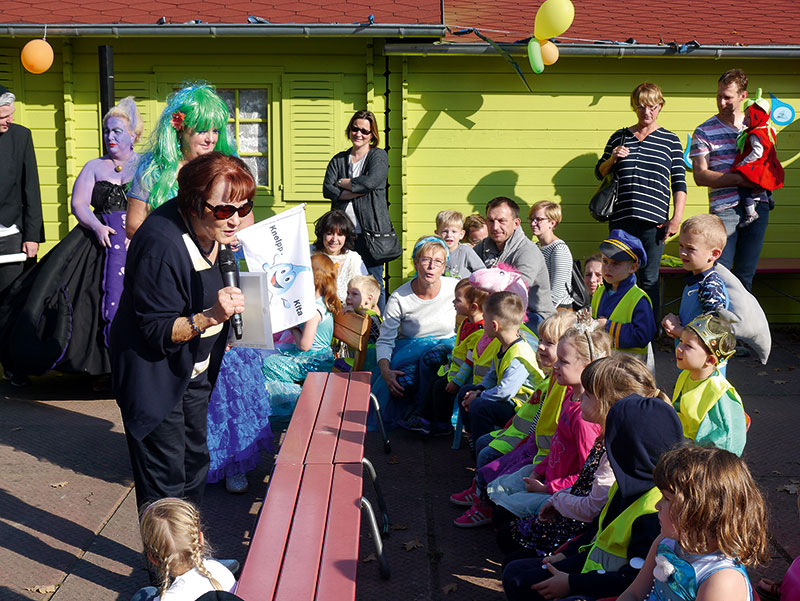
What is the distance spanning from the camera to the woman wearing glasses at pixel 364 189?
7824 millimetres

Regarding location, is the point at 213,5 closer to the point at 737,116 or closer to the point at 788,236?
the point at 737,116

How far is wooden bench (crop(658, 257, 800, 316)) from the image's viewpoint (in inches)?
336

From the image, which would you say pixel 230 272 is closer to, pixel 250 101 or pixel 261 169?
pixel 261 169

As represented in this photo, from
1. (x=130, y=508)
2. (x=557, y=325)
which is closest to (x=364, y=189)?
(x=557, y=325)

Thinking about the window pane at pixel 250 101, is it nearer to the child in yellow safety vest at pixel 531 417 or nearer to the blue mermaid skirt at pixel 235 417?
the blue mermaid skirt at pixel 235 417

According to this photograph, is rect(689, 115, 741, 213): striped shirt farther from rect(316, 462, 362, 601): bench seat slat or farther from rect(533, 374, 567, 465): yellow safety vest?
rect(316, 462, 362, 601): bench seat slat

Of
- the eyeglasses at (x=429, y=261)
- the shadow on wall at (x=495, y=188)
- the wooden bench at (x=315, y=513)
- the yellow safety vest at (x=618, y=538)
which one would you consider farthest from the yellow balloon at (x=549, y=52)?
the yellow safety vest at (x=618, y=538)

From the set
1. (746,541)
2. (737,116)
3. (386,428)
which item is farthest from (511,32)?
(746,541)

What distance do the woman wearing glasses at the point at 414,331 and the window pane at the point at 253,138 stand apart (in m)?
3.36

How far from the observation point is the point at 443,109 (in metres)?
9.02

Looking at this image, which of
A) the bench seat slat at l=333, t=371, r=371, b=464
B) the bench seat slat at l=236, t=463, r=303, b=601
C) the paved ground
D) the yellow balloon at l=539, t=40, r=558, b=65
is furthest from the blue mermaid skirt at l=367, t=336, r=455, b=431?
the yellow balloon at l=539, t=40, r=558, b=65

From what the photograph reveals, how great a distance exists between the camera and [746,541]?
2.51m

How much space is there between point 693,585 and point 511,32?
285 inches

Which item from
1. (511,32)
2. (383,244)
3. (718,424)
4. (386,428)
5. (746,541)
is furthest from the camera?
(511,32)
